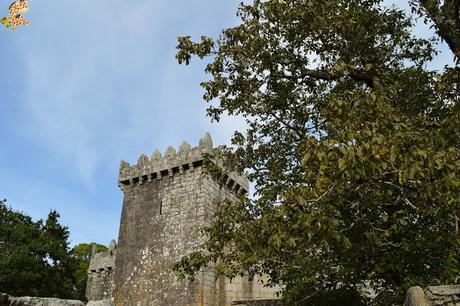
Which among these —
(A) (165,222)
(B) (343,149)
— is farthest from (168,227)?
(B) (343,149)

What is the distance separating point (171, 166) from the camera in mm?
20547

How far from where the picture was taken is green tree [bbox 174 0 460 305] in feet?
19.8

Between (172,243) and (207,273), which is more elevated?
(172,243)

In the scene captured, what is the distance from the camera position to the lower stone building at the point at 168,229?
17984mm

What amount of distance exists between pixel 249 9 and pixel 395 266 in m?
6.96

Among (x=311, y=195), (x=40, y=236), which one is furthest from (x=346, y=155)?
(x=40, y=236)

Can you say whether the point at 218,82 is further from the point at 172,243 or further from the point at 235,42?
the point at 172,243

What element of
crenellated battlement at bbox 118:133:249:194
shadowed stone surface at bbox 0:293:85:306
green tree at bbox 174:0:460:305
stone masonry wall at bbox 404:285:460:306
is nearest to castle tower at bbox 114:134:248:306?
crenellated battlement at bbox 118:133:249:194

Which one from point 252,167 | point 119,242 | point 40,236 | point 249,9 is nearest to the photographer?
point 249,9

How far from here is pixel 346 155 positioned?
17.3 ft

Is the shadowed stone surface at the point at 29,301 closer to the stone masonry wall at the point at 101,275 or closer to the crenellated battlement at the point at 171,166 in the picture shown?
the crenellated battlement at the point at 171,166

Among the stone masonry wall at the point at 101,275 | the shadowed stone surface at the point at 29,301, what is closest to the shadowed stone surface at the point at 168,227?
the stone masonry wall at the point at 101,275

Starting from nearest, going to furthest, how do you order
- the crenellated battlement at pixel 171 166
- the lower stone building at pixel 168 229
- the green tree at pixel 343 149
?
the green tree at pixel 343 149, the lower stone building at pixel 168 229, the crenellated battlement at pixel 171 166

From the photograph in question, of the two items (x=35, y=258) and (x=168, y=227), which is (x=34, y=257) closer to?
(x=35, y=258)
